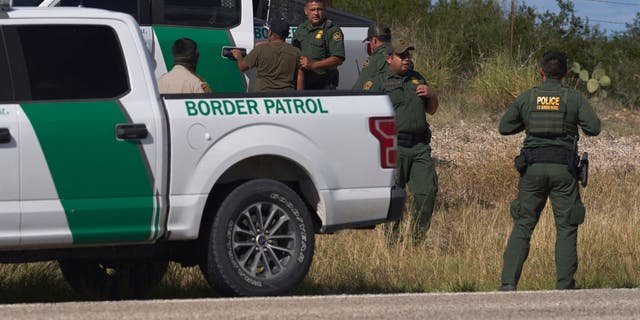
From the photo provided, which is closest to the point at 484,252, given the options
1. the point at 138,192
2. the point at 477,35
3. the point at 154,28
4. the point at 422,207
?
the point at 422,207

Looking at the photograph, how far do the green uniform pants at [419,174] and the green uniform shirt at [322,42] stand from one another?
40.8 inches

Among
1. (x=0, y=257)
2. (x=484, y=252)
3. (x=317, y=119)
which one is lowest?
(x=484, y=252)

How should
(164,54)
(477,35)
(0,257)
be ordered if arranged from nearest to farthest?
(0,257) < (164,54) < (477,35)

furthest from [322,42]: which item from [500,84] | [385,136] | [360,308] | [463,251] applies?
[500,84]

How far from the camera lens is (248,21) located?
12383 millimetres

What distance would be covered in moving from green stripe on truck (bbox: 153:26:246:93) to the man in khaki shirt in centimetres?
165

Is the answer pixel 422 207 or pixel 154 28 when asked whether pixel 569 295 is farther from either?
pixel 154 28

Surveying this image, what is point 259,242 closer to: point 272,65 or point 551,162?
point 551,162

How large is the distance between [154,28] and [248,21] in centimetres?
93

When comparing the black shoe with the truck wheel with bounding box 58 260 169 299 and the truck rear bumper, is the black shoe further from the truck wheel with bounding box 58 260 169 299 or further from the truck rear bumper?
the truck wheel with bounding box 58 260 169 299

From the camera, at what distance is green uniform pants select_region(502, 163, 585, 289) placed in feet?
31.3

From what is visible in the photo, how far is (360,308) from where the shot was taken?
7824mm

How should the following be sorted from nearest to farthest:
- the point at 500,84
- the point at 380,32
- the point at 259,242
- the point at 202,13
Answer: the point at 259,242 → the point at 202,13 → the point at 380,32 → the point at 500,84

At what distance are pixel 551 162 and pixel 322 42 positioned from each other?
11.1 ft
